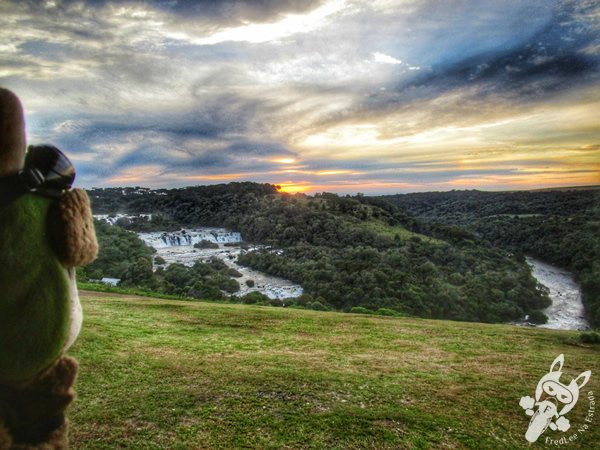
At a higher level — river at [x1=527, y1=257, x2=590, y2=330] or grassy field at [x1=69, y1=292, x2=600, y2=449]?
grassy field at [x1=69, y1=292, x2=600, y2=449]

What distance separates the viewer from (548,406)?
22.2 ft

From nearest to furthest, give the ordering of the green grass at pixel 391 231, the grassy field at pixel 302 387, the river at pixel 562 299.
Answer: the grassy field at pixel 302 387
the river at pixel 562 299
the green grass at pixel 391 231

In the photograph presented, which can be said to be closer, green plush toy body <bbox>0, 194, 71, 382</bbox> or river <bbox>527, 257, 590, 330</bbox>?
green plush toy body <bbox>0, 194, 71, 382</bbox>

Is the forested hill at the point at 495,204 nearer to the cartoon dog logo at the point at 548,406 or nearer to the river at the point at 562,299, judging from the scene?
the river at the point at 562,299

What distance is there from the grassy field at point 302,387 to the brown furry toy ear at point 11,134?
14.2ft

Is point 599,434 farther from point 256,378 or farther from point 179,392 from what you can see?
point 179,392

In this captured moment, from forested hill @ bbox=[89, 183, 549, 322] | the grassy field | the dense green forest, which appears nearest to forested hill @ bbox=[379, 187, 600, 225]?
the dense green forest

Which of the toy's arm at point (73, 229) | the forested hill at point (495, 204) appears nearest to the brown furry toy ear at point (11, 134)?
the toy's arm at point (73, 229)

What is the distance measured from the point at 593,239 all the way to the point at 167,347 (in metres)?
61.5

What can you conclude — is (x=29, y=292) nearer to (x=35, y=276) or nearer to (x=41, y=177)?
(x=35, y=276)

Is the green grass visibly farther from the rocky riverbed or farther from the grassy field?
the grassy field

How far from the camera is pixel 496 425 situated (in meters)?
6.07

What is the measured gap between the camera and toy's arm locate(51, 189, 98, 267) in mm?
2104

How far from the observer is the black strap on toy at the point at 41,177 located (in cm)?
199
